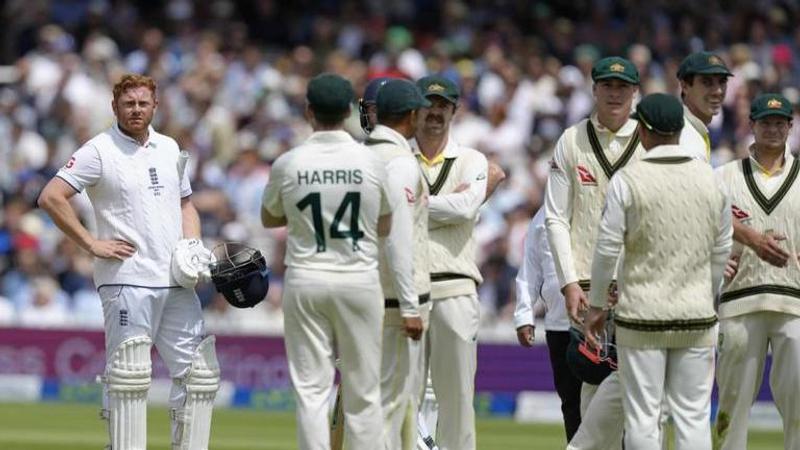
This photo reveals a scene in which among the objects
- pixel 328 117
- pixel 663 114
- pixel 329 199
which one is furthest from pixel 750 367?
pixel 328 117

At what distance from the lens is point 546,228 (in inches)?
366

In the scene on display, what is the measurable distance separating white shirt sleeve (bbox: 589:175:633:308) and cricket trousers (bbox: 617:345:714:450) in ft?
1.20

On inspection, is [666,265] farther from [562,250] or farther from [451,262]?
[451,262]

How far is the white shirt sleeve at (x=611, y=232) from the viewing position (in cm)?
827

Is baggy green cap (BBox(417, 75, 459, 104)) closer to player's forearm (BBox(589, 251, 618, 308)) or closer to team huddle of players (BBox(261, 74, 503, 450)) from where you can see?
team huddle of players (BBox(261, 74, 503, 450))

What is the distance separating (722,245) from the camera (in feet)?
27.8

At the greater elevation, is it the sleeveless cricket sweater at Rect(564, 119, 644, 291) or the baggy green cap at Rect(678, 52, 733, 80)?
the baggy green cap at Rect(678, 52, 733, 80)

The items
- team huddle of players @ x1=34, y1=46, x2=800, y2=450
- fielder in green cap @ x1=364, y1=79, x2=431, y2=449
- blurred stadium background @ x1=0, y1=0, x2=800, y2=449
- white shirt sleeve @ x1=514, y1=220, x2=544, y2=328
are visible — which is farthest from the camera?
blurred stadium background @ x1=0, y1=0, x2=800, y2=449

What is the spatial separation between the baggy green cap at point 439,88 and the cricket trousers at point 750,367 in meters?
1.86

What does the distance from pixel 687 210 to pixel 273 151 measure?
1206 centimetres

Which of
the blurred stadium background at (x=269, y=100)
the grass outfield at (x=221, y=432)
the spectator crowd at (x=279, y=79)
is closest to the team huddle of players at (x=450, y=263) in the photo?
the grass outfield at (x=221, y=432)

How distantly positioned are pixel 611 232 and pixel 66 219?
9.51ft

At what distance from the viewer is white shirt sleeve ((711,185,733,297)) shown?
8430mm

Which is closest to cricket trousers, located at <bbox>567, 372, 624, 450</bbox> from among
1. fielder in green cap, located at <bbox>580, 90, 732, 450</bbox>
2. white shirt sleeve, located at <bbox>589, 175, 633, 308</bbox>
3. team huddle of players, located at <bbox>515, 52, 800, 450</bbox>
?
team huddle of players, located at <bbox>515, 52, 800, 450</bbox>
